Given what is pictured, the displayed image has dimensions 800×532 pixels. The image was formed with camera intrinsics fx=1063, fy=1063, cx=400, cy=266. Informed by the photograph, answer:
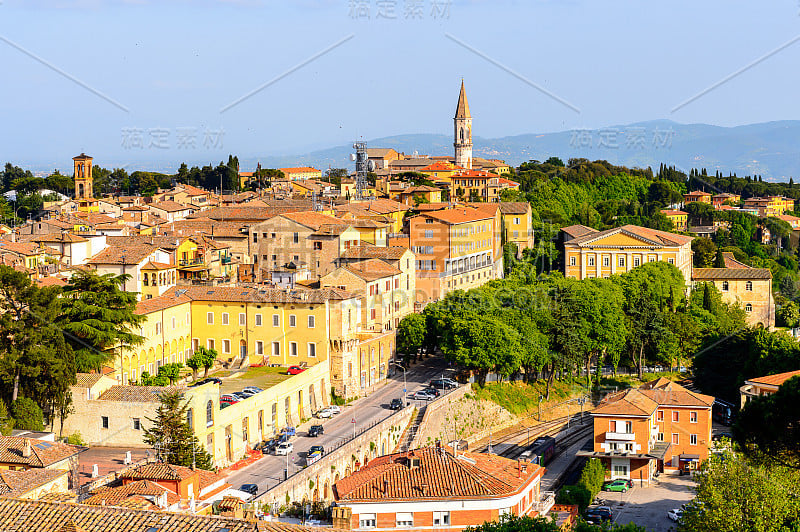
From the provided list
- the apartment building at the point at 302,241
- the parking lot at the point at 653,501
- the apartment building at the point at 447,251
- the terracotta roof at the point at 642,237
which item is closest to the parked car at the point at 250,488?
the parking lot at the point at 653,501

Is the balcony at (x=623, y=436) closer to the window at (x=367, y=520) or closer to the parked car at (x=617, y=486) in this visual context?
the parked car at (x=617, y=486)

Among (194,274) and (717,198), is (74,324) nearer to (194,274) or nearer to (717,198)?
(194,274)

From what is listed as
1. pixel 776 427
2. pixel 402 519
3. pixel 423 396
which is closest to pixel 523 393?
pixel 423 396

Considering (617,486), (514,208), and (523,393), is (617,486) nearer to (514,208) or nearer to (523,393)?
(523,393)

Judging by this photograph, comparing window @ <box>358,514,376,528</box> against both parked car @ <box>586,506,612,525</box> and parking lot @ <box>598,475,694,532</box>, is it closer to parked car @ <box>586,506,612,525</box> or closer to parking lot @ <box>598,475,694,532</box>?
parked car @ <box>586,506,612,525</box>

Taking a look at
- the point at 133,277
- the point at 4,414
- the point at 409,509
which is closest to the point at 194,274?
the point at 133,277

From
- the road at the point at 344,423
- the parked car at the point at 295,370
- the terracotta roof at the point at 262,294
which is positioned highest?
the terracotta roof at the point at 262,294
